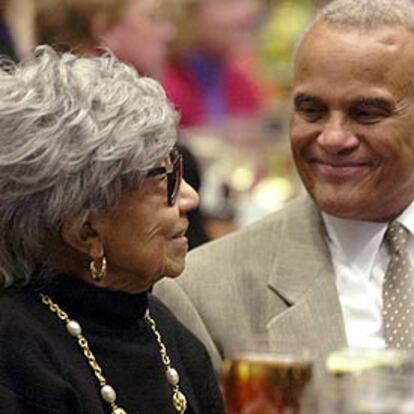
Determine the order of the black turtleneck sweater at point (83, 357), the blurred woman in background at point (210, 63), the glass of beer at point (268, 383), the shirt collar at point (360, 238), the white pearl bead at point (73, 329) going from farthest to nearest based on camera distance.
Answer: the blurred woman in background at point (210, 63) → the shirt collar at point (360, 238) → the white pearl bead at point (73, 329) → the black turtleneck sweater at point (83, 357) → the glass of beer at point (268, 383)

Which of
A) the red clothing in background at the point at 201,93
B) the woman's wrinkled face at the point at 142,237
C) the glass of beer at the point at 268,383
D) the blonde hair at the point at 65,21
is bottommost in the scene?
the red clothing in background at the point at 201,93

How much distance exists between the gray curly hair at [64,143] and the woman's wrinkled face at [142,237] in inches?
1.4

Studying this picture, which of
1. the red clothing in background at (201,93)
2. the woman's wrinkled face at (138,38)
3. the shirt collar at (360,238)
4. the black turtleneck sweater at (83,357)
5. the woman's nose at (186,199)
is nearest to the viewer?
the black turtleneck sweater at (83,357)

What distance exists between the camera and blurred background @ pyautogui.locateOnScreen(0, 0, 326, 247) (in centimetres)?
484

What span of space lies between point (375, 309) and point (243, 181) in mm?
2445

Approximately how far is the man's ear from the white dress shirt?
711mm

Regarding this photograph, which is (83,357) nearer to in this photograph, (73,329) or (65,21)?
(73,329)

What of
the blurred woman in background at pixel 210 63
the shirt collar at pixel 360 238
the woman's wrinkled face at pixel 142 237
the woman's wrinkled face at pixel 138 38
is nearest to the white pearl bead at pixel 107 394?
the woman's wrinkled face at pixel 142 237

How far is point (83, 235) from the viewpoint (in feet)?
8.86

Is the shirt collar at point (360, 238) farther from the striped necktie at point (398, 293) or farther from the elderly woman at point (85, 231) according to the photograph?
the elderly woman at point (85, 231)

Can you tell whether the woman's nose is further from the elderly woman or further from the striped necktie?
the striped necktie

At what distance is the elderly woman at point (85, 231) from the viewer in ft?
8.54

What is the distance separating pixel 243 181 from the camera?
224 inches

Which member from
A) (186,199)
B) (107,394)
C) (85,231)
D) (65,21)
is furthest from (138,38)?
(107,394)
